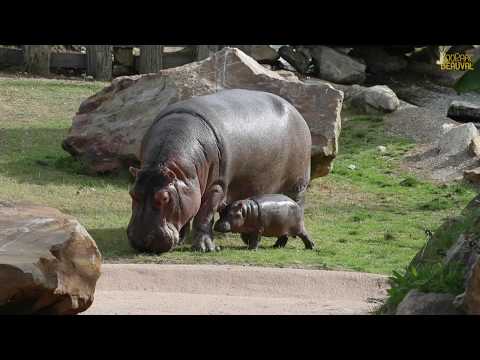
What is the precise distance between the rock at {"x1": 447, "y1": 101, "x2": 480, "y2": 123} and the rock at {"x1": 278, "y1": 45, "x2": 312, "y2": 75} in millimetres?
3562

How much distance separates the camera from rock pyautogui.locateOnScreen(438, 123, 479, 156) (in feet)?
45.2

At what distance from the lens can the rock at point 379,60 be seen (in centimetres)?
2011

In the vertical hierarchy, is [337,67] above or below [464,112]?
above

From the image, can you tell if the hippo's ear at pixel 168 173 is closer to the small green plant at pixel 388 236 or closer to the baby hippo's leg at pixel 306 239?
the baby hippo's leg at pixel 306 239

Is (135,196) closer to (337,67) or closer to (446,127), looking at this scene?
(446,127)

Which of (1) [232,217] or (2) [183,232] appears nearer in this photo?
(1) [232,217]

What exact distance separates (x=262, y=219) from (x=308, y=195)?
361 centimetres

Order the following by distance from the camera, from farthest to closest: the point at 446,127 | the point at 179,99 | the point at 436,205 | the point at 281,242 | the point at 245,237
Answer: the point at 446,127 < the point at 179,99 < the point at 436,205 < the point at 281,242 < the point at 245,237

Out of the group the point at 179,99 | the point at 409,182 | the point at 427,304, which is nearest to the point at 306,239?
the point at 179,99

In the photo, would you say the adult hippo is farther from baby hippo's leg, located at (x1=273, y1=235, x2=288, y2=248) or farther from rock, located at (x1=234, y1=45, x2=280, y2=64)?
rock, located at (x1=234, y1=45, x2=280, y2=64)

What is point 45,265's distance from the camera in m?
4.70

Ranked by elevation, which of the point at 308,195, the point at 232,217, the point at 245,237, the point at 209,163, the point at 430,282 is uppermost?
the point at 430,282
